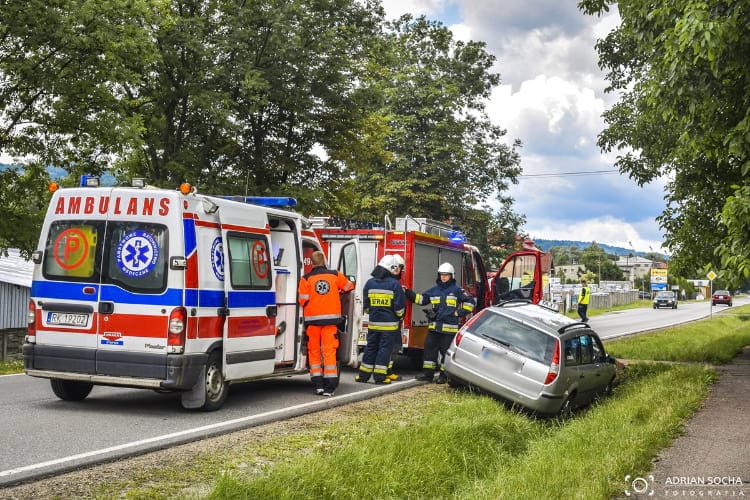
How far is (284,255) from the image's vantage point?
10.9 metres

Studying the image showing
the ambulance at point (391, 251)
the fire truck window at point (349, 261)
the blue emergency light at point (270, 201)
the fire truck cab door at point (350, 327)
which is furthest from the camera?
the fire truck window at point (349, 261)

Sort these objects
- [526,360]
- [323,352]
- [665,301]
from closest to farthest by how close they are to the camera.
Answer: [526,360]
[323,352]
[665,301]

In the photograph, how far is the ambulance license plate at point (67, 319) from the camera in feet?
28.6

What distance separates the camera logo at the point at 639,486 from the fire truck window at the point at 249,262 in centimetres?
468

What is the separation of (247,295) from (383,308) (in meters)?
2.86

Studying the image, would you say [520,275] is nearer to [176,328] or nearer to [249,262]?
[249,262]

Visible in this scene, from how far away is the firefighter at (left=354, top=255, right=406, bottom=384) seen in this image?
1189 cm

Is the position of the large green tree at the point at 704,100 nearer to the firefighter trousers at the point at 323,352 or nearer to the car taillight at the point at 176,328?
the firefighter trousers at the point at 323,352

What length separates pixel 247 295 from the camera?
955cm

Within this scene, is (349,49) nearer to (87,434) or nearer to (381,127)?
(381,127)

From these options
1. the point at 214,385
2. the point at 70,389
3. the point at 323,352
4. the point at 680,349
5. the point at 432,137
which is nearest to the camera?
the point at 214,385

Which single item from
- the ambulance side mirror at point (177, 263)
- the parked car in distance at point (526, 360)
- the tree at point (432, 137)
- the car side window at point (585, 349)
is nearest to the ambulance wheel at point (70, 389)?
the ambulance side mirror at point (177, 263)

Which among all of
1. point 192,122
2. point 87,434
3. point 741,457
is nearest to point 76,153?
point 192,122

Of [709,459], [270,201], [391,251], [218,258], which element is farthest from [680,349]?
[218,258]
